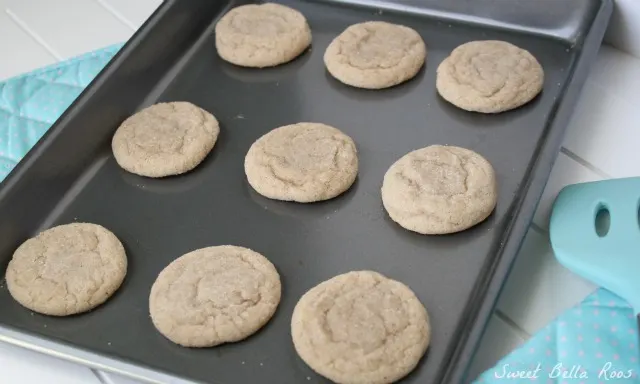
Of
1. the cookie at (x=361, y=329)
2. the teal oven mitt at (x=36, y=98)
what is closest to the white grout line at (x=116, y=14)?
the teal oven mitt at (x=36, y=98)

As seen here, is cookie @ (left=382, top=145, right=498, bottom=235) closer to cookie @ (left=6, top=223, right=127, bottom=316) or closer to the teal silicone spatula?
the teal silicone spatula

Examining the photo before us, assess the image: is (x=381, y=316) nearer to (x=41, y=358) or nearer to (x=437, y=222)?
(x=437, y=222)

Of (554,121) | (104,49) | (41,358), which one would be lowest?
(41,358)

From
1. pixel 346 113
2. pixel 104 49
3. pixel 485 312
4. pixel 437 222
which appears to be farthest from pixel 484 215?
pixel 104 49

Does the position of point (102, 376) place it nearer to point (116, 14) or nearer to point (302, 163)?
point (302, 163)

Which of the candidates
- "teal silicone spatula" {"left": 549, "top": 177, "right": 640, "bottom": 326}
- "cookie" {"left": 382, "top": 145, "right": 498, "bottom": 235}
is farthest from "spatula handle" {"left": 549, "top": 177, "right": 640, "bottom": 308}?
"cookie" {"left": 382, "top": 145, "right": 498, "bottom": 235}
